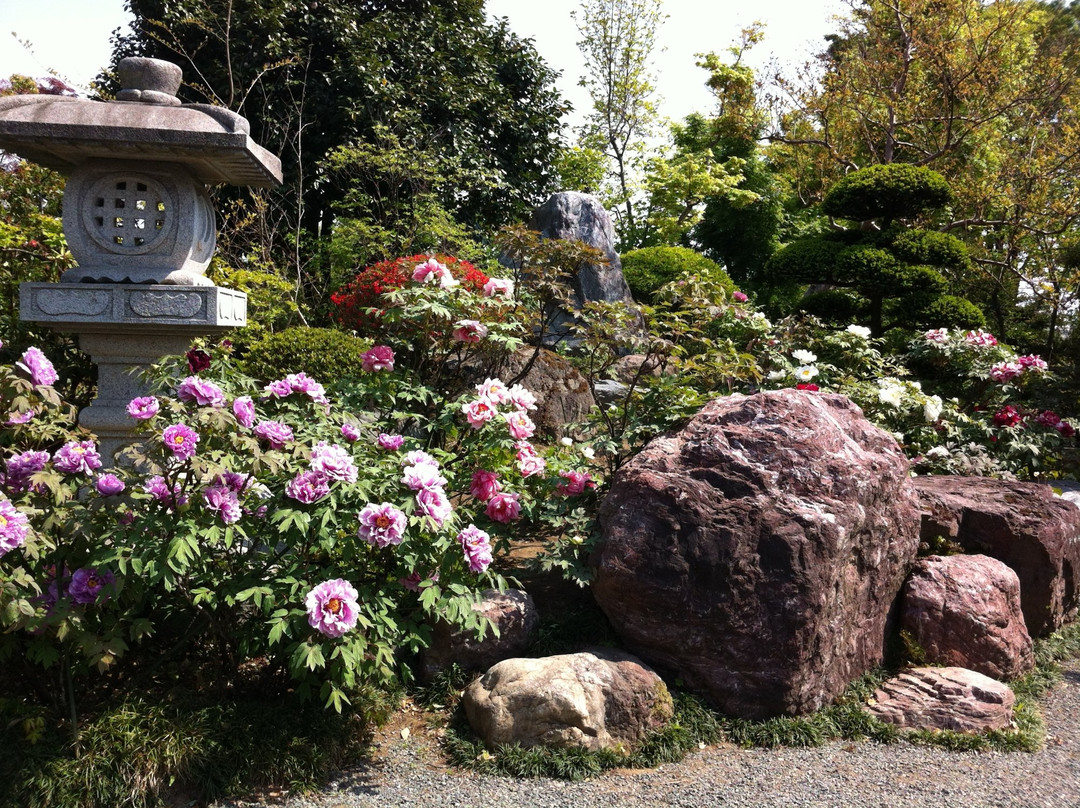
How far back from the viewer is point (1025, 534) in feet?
15.3

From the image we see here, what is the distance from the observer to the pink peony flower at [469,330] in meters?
4.45

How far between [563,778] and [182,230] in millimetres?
3263

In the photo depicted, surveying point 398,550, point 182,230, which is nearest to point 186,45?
point 182,230

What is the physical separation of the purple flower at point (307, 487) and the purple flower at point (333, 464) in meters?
0.03

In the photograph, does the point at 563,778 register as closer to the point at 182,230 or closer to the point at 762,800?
the point at 762,800

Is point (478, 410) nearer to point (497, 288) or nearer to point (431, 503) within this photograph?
point (431, 503)

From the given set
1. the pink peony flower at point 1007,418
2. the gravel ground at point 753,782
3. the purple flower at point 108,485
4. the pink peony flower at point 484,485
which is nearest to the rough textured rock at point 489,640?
the gravel ground at point 753,782

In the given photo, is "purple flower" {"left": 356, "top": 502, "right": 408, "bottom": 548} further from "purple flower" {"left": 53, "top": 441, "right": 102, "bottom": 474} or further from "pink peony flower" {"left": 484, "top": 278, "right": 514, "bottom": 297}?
"pink peony flower" {"left": 484, "top": 278, "right": 514, "bottom": 297}

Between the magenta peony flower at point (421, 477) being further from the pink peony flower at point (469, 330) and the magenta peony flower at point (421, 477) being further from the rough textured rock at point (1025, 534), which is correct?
the rough textured rock at point (1025, 534)

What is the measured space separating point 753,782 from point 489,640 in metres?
1.27

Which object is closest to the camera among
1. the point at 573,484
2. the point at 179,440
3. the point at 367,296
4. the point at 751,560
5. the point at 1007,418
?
the point at 179,440

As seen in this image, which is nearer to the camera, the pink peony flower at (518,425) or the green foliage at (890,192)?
the pink peony flower at (518,425)

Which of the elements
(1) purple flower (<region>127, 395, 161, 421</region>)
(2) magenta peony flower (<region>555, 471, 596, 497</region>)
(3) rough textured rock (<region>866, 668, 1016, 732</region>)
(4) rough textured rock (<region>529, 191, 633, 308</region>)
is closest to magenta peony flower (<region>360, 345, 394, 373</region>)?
(2) magenta peony flower (<region>555, 471, 596, 497</region>)

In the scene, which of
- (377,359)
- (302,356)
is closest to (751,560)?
(377,359)
